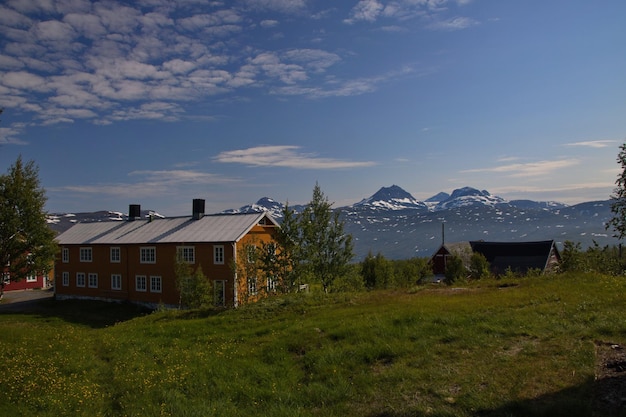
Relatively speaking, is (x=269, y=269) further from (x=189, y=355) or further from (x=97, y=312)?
(x=97, y=312)

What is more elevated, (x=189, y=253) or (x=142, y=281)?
(x=189, y=253)

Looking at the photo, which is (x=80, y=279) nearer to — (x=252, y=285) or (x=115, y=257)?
(x=115, y=257)

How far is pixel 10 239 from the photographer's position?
1224 inches

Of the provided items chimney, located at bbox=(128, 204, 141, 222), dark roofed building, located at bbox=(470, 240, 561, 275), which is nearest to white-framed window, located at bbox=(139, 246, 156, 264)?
chimney, located at bbox=(128, 204, 141, 222)

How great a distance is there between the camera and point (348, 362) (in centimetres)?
1173

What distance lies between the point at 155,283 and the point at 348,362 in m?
34.8

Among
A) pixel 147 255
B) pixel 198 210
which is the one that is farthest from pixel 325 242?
pixel 147 255

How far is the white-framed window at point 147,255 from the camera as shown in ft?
140

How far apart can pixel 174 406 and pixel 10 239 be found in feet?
92.7

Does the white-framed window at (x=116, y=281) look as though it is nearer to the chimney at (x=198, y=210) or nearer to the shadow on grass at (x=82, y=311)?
the shadow on grass at (x=82, y=311)

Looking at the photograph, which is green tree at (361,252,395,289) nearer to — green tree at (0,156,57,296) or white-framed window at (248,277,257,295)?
white-framed window at (248,277,257,295)

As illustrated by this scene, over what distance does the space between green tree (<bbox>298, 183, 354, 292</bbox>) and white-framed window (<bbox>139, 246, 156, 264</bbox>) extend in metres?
17.9

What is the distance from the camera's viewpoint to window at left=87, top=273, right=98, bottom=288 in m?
47.5

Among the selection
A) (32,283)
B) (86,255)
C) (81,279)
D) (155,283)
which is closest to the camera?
(155,283)
